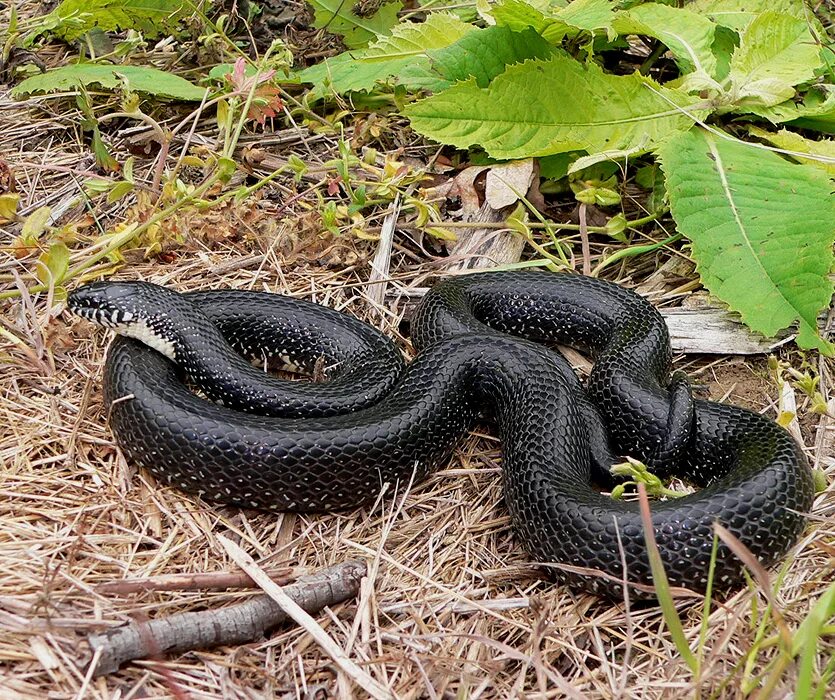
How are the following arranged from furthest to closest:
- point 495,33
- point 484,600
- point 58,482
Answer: point 495,33
point 58,482
point 484,600

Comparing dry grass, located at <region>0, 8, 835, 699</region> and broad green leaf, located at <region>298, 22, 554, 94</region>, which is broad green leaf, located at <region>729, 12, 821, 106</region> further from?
dry grass, located at <region>0, 8, 835, 699</region>

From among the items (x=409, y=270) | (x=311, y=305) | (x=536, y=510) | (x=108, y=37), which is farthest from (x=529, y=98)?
(x=108, y=37)

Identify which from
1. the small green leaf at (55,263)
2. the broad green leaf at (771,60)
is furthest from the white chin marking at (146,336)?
the broad green leaf at (771,60)

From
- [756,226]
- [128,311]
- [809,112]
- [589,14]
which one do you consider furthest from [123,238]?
[809,112]

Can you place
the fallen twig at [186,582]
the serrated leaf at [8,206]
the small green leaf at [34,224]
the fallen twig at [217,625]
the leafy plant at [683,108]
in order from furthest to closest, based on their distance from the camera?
the serrated leaf at [8,206], the small green leaf at [34,224], the leafy plant at [683,108], the fallen twig at [186,582], the fallen twig at [217,625]

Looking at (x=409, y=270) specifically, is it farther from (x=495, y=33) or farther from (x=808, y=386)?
(x=808, y=386)

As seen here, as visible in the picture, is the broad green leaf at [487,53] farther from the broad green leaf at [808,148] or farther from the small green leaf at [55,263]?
the small green leaf at [55,263]

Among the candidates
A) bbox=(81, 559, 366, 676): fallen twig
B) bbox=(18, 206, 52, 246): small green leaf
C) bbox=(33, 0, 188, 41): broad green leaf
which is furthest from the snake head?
bbox=(33, 0, 188, 41): broad green leaf
